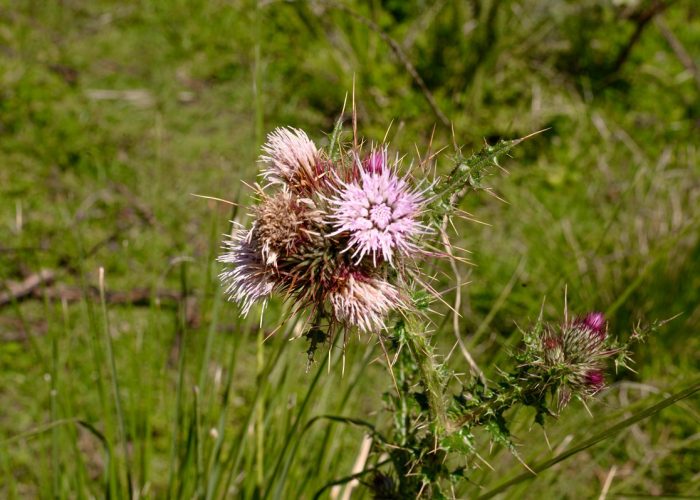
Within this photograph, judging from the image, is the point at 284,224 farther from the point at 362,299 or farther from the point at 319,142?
the point at 319,142

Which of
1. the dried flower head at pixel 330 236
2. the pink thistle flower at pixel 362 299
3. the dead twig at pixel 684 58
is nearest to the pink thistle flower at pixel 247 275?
the dried flower head at pixel 330 236

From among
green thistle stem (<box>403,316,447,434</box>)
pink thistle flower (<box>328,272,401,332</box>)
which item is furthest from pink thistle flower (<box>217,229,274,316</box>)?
green thistle stem (<box>403,316,447,434</box>)

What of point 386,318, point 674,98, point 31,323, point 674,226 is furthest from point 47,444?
point 674,98

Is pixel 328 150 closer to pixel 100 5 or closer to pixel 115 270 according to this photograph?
pixel 115 270

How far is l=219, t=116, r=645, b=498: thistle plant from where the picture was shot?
1.10 metres

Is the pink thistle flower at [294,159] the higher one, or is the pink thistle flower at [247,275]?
the pink thistle flower at [294,159]

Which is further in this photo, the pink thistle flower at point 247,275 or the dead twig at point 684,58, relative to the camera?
the dead twig at point 684,58

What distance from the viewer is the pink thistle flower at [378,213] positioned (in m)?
1.06

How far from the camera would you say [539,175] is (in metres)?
3.73

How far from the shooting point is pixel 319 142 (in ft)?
11.2

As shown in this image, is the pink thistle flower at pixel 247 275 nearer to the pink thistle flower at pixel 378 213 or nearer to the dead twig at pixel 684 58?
the pink thistle flower at pixel 378 213

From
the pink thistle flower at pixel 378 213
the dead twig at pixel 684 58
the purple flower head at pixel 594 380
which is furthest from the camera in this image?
the dead twig at pixel 684 58

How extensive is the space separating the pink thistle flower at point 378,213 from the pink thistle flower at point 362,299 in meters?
0.05

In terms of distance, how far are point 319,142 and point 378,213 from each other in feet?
7.90
